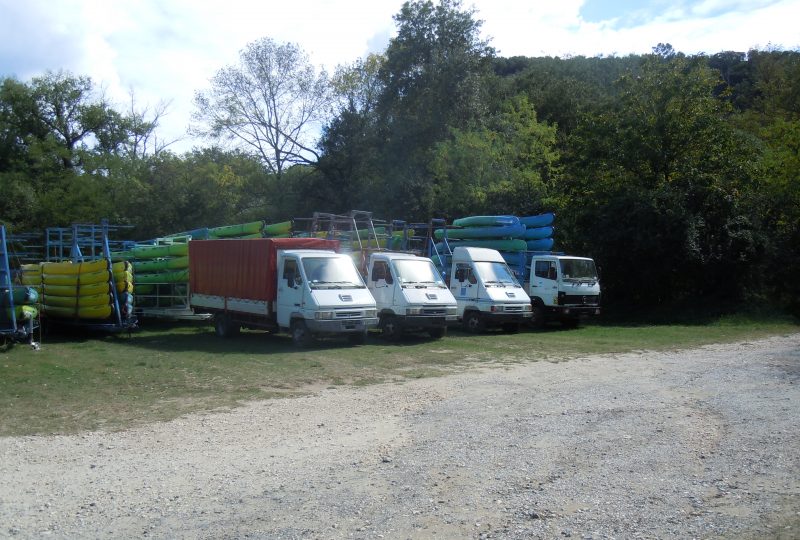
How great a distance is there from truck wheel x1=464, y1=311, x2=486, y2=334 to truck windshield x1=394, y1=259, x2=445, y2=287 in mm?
2154

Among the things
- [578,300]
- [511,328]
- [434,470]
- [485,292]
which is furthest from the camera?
[578,300]

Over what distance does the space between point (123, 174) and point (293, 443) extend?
41492 millimetres

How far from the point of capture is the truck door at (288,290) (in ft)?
57.3

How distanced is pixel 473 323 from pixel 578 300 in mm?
4034

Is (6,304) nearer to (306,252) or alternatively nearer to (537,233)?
(306,252)

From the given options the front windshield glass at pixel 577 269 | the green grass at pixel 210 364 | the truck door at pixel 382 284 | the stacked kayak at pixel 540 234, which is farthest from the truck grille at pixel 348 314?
the stacked kayak at pixel 540 234

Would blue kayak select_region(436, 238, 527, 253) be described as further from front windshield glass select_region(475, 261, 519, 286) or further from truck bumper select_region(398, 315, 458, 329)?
truck bumper select_region(398, 315, 458, 329)

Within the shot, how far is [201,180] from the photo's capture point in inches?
1745

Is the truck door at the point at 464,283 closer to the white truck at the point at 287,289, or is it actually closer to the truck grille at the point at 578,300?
the truck grille at the point at 578,300

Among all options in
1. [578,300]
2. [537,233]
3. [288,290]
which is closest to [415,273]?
[288,290]

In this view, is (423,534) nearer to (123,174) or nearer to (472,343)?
(472,343)

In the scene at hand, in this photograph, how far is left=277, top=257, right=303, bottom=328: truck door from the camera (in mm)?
Result: 17469

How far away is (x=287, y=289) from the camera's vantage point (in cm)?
1781

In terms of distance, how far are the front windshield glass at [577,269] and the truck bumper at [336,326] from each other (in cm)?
871
